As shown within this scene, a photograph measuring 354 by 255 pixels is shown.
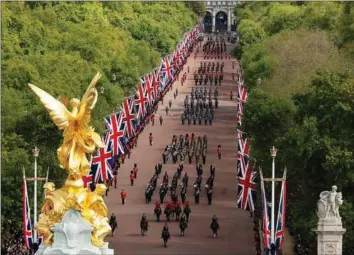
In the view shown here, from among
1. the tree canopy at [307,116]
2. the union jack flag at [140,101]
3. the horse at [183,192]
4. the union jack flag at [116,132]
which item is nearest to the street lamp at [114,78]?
the union jack flag at [140,101]

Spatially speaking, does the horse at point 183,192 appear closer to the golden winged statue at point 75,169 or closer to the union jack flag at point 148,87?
the union jack flag at point 148,87

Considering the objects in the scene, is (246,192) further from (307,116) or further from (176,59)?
(176,59)

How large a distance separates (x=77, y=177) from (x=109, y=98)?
1921 inches

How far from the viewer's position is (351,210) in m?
54.3

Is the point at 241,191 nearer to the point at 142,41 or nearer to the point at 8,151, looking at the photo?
the point at 8,151

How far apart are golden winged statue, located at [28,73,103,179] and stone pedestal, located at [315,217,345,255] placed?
10.5 metres

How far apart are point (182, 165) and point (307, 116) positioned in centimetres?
2453

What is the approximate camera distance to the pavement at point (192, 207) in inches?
2505

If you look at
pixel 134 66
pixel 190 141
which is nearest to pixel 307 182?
pixel 190 141

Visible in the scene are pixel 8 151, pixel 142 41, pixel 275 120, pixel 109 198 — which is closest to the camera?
pixel 8 151

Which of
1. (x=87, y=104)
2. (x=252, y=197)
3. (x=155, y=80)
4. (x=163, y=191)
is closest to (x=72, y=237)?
(x=87, y=104)

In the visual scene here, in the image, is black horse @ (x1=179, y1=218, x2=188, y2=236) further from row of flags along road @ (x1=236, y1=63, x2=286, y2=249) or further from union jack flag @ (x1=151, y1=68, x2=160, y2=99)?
union jack flag @ (x1=151, y1=68, x2=160, y2=99)

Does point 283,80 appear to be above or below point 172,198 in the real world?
above

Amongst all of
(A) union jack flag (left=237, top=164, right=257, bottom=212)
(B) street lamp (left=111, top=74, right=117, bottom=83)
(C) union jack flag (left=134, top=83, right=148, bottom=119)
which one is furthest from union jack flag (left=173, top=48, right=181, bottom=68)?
(A) union jack flag (left=237, top=164, right=257, bottom=212)
